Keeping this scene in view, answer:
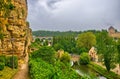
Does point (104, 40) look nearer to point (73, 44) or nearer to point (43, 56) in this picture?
point (73, 44)

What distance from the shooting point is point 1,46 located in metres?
55.3

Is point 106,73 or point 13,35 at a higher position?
point 13,35

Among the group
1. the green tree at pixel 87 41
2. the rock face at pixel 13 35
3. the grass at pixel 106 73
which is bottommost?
the grass at pixel 106 73

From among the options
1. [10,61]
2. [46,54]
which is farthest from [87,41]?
[10,61]

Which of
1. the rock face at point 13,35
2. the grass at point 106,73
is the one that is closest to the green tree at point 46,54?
the rock face at point 13,35

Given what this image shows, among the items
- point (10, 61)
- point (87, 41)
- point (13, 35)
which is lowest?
point (87, 41)

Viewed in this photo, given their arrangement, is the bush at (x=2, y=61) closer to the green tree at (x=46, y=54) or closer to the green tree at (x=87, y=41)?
the green tree at (x=46, y=54)

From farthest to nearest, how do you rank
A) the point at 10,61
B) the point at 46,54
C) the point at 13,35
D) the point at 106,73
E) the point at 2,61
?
the point at 106,73
the point at 46,54
the point at 13,35
the point at 10,61
the point at 2,61

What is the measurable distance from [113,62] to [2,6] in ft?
131

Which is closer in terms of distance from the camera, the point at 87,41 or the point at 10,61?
the point at 10,61

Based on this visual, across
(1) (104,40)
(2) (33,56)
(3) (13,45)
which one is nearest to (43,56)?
(2) (33,56)

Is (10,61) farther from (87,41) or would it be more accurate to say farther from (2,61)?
(87,41)

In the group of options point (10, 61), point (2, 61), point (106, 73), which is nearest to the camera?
point (2, 61)

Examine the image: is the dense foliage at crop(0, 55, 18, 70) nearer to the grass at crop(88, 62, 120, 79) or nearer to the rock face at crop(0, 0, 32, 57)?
the rock face at crop(0, 0, 32, 57)
